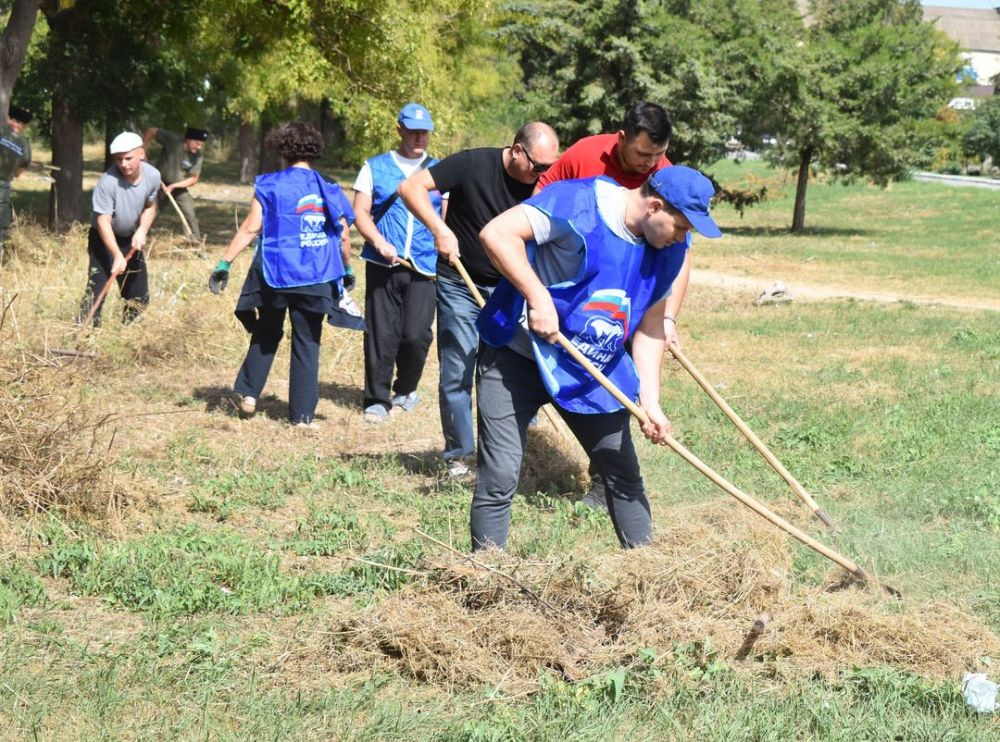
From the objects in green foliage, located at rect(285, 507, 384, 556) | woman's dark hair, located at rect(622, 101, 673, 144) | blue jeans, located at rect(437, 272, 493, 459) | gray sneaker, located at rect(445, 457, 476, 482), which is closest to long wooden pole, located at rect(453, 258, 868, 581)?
woman's dark hair, located at rect(622, 101, 673, 144)

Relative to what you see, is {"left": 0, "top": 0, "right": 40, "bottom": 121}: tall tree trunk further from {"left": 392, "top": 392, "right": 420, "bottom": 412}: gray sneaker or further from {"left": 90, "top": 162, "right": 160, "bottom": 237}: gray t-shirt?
{"left": 392, "top": 392, "right": 420, "bottom": 412}: gray sneaker

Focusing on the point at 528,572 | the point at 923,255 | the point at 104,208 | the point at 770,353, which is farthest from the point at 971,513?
the point at 923,255

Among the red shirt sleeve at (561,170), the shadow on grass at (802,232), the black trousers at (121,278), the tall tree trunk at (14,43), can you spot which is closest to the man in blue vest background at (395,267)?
the red shirt sleeve at (561,170)

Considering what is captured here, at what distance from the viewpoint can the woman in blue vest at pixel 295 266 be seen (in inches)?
307

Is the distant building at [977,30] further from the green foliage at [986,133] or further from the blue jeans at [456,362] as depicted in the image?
the blue jeans at [456,362]

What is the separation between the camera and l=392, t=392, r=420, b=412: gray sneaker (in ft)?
28.6

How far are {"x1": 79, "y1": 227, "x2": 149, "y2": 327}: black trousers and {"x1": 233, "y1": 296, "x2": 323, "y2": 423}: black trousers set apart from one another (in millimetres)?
2216

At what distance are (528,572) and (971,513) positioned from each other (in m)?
2.97

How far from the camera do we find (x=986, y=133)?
163 feet

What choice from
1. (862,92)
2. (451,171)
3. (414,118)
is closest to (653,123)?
(451,171)

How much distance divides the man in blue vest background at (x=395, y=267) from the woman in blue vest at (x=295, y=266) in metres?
0.23

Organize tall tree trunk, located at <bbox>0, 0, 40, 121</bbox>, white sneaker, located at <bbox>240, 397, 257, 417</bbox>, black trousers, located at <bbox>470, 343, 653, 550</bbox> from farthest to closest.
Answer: tall tree trunk, located at <bbox>0, 0, 40, 121</bbox> → white sneaker, located at <bbox>240, 397, 257, 417</bbox> → black trousers, located at <bbox>470, 343, 653, 550</bbox>

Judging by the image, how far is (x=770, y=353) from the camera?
1150 cm

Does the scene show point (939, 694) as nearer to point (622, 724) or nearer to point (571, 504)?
point (622, 724)
